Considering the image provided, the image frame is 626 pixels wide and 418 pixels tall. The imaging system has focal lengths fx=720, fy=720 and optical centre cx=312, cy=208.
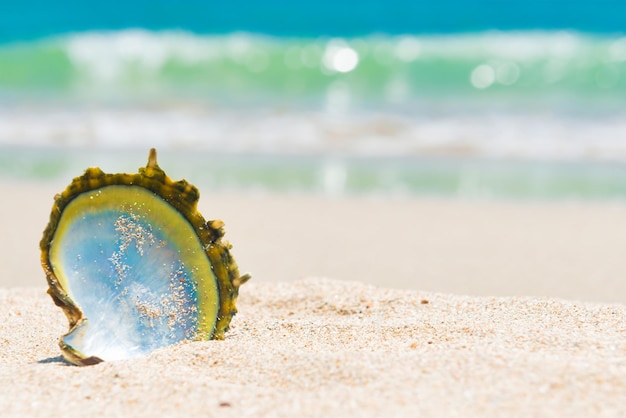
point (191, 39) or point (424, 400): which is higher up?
point (191, 39)

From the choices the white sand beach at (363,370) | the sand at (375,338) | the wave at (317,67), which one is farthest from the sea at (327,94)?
the white sand beach at (363,370)

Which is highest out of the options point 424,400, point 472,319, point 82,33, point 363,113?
point 82,33

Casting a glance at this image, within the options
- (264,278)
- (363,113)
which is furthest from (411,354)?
(363,113)

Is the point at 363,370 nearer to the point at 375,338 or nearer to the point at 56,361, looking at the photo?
the point at 375,338

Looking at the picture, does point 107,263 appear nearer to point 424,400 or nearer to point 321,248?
Result: point 424,400

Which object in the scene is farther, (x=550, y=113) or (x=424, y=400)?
(x=550, y=113)

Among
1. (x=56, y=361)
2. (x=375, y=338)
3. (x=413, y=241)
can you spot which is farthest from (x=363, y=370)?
(x=413, y=241)

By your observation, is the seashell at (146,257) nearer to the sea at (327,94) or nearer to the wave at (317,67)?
the sea at (327,94)
